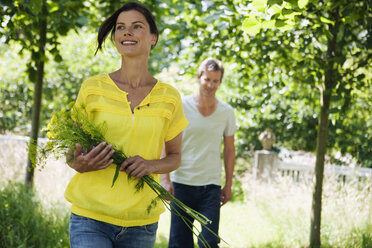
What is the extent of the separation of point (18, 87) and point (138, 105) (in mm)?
11005

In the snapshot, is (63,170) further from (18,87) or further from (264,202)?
(18,87)

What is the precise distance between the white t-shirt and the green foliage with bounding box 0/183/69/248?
1455 millimetres

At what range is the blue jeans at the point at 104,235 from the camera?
2029 mm

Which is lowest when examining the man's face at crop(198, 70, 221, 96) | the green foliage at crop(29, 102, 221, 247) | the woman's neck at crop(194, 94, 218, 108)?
the green foliage at crop(29, 102, 221, 247)

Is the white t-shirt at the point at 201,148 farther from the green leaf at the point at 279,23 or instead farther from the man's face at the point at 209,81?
the green leaf at the point at 279,23

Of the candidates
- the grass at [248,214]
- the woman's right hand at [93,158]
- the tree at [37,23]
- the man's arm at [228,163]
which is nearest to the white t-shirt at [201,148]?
the man's arm at [228,163]

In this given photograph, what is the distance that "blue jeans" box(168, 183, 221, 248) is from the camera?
363 centimetres

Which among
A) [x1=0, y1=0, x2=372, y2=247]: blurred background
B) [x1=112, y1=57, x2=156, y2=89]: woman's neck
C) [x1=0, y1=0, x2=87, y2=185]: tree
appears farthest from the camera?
[x1=0, y1=0, x2=372, y2=247]: blurred background

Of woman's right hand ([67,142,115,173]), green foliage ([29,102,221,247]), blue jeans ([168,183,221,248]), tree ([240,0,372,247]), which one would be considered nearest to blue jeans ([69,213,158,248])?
green foliage ([29,102,221,247])

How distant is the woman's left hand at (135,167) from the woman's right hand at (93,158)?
8cm

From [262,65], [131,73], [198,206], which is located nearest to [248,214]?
[262,65]

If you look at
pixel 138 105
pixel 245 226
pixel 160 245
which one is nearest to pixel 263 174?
pixel 245 226

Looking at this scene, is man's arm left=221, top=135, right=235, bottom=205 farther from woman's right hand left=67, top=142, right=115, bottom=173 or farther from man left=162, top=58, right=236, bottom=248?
woman's right hand left=67, top=142, right=115, bottom=173

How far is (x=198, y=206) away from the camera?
12.2 feet
